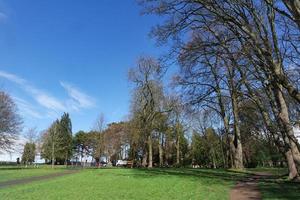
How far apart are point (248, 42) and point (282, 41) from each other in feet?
9.78

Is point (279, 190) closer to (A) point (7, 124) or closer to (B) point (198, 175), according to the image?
(B) point (198, 175)

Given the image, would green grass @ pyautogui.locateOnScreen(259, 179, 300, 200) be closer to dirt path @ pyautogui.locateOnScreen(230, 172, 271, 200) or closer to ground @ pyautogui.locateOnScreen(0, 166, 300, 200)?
ground @ pyautogui.locateOnScreen(0, 166, 300, 200)

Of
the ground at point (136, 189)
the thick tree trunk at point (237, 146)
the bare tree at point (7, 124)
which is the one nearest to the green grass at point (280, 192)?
the ground at point (136, 189)

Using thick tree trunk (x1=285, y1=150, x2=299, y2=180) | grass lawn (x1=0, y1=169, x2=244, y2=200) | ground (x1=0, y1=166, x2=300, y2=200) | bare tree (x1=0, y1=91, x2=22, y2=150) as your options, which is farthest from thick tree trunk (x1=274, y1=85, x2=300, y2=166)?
bare tree (x1=0, y1=91, x2=22, y2=150)

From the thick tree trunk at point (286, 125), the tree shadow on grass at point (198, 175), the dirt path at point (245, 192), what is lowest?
the dirt path at point (245, 192)

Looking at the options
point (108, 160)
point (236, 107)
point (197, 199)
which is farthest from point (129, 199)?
point (108, 160)

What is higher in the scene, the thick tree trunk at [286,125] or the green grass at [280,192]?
the thick tree trunk at [286,125]

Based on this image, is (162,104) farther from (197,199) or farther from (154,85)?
(197,199)

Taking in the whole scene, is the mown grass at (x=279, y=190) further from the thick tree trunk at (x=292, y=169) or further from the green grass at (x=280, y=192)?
the thick tree trunk at (x=292, y=169)

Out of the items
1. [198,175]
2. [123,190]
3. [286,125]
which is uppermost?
[286,125]

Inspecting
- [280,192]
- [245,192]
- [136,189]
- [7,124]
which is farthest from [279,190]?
[7,124]

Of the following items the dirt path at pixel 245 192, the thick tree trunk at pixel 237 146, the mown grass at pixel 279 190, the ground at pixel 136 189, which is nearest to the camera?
the ground at pixel 136 189

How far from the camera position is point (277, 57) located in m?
16.2

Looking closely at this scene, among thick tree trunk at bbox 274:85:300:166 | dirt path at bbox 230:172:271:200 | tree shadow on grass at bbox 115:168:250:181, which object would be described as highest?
thick tree trunk at bbox 274:85:300:166
